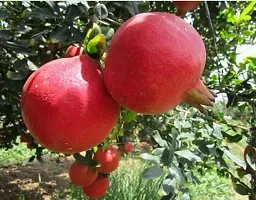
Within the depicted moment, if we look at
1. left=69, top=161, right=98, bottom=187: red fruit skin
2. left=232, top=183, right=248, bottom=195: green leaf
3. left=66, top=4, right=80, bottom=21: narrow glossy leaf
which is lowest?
left=69, top=161, right=98, bottom=187: red fruit skin

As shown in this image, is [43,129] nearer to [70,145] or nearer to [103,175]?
[70,145]

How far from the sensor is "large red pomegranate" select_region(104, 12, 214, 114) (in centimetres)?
51

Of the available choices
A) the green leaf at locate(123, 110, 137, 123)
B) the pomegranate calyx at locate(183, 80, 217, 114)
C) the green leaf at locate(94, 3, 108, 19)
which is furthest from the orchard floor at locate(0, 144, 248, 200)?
the pomegranate calyx at locate(183, 80, 217, 114)

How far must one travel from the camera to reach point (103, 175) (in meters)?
1.85

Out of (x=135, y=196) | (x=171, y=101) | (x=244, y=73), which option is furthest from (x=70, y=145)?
(x=135, y=196)

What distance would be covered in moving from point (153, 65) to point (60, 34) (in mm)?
570

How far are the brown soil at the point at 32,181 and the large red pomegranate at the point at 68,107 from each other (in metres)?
3.05

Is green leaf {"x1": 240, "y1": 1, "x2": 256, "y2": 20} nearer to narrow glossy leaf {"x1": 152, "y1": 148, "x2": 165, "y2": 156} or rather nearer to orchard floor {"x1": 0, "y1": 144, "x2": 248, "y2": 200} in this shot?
narrow glossy leaf {"x1": 152, "y1": 148, "x2": 165, "y2": 156}

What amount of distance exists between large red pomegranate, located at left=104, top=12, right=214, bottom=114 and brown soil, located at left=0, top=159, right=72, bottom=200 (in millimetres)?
3112

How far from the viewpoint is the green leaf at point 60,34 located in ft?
3.27

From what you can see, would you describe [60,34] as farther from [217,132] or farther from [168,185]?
[217,132]

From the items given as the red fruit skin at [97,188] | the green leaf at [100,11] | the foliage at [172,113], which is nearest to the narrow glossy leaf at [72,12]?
the foliage at [172,113]

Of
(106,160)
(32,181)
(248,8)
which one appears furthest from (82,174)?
(32,181)

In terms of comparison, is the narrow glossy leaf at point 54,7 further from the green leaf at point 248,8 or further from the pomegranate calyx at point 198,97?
the green leaf at point 248,8
